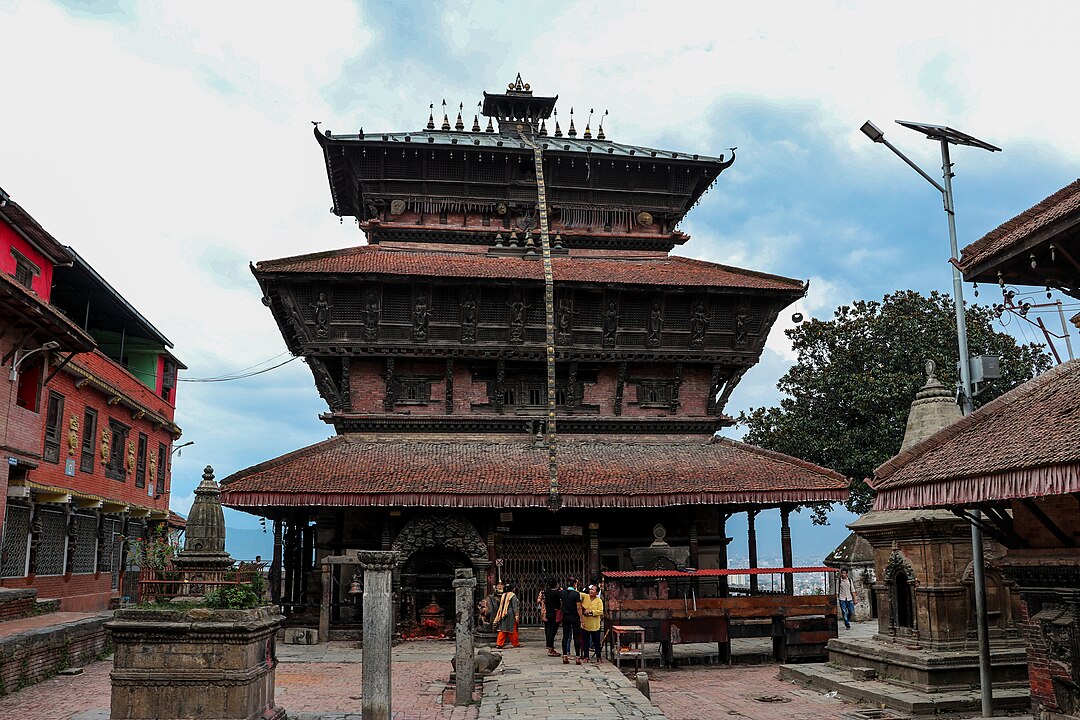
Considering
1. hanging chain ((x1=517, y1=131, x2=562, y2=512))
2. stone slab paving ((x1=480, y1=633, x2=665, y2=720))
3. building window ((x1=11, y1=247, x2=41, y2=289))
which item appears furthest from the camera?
building window ((x1=11, y1=247, x2=41, y2=289))

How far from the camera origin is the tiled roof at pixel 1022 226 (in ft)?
33.6

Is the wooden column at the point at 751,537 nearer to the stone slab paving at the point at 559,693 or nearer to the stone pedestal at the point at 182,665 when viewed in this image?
the stone slab paving at the point at 559,693

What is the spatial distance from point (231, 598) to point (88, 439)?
20301 mm

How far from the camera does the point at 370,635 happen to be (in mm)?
11734

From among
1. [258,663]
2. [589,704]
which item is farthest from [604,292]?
[258,663]

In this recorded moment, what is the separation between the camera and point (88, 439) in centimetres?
2809


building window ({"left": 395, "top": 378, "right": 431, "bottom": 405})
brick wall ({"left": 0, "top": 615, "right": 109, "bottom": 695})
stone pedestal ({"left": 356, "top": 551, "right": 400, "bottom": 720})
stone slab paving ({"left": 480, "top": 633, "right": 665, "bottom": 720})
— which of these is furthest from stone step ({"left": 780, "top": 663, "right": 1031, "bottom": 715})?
brick wall ({"left": 0, "top": 615, "right": 109, "bottom": 695})

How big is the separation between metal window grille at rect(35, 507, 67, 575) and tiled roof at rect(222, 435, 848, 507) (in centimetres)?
701

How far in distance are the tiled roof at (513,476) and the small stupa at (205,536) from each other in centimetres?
889

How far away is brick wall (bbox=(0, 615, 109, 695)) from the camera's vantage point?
569 inches

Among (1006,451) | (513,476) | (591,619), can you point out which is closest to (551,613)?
(591,619)

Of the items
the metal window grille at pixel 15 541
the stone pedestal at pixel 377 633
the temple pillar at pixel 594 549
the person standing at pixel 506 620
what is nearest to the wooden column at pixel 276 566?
the person standing at pixel 506 620

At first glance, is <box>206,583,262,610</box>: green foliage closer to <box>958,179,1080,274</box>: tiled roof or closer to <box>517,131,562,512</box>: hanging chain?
<box>958,179,1080,274</box>: tiled roof

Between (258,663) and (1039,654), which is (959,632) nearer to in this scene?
(1039,654)
